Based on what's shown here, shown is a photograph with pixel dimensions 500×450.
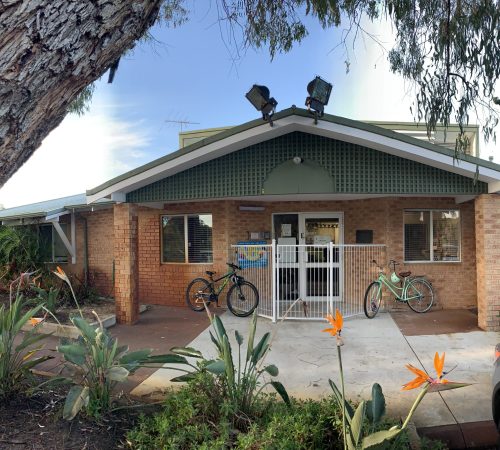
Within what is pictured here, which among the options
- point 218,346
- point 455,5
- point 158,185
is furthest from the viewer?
point 158,185

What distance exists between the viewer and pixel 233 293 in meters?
8.54

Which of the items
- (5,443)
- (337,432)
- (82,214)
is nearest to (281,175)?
(337,432)

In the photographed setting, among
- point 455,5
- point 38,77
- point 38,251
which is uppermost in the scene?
point 455,5

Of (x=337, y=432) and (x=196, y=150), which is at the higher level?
(x=196, y=150)

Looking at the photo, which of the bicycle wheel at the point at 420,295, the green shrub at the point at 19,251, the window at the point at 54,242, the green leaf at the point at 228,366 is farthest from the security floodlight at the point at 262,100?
the window at the point at 54,242

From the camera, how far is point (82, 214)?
35.8 feet

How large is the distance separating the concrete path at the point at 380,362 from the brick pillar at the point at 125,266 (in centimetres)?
175

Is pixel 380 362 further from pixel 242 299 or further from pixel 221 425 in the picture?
pixel 242 299

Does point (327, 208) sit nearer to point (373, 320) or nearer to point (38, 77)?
point (373, 320)

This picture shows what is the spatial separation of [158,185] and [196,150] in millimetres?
1303

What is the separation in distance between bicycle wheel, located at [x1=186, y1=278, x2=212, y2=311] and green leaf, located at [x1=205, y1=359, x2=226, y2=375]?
18.0 feet

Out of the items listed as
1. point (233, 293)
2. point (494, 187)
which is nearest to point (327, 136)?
point (494, 187)

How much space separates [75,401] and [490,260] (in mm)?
6865

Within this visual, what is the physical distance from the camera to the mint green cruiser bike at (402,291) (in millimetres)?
8109
